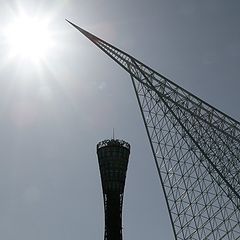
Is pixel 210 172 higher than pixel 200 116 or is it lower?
lower

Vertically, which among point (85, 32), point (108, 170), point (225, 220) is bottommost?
point (225, 220)

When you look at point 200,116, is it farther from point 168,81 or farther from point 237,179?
point 237,179

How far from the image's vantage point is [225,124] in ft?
136

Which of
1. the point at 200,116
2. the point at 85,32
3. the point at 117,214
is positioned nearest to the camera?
the point at 200,116

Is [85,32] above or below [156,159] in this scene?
above

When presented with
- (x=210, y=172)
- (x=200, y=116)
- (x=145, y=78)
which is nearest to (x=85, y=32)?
(x=145, y=78)

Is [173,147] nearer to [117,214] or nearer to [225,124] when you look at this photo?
[225,124]

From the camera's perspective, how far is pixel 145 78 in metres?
40.3

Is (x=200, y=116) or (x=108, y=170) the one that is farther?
(x=108, y=170)

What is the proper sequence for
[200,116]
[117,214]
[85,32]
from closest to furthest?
[200,116] → [85,32] → [117,214]

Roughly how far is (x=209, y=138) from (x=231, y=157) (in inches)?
108

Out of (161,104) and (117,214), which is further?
(117,214)

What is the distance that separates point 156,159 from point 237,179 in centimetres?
715

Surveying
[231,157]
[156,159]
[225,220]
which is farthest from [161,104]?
[225,220]
